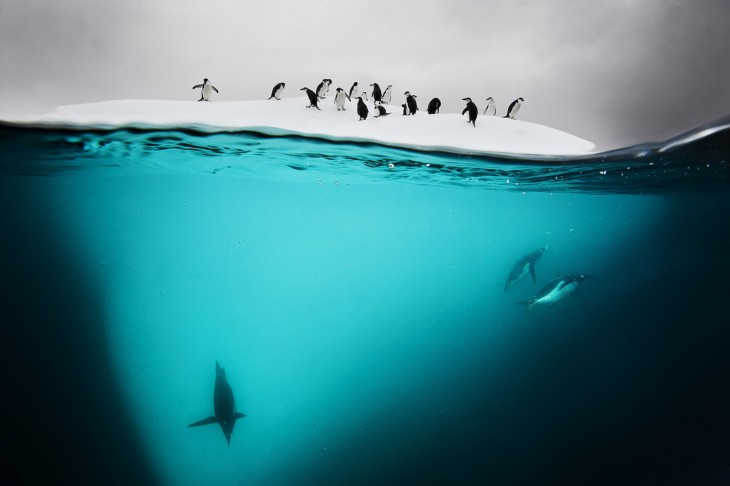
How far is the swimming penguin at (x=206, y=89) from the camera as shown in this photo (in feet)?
13.1

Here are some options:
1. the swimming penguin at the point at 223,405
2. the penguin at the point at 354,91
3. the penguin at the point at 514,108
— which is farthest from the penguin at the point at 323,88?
the swimming penguin at the point at 223,405

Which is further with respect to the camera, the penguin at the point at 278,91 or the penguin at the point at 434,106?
the penguin at the point at 434,106

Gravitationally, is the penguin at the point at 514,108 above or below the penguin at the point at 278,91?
above

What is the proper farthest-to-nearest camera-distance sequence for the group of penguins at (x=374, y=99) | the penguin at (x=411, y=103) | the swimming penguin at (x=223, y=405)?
the swimming penguin at (x=223, y=405)
the penguin at (x=411, y=103)
the group of penguins at (x=374, y=99)

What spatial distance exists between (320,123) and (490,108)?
2.34 meters

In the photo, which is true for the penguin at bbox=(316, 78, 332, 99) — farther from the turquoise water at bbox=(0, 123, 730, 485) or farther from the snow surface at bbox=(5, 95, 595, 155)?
the turquoise water at bbox=(0, 123, 730, 485)

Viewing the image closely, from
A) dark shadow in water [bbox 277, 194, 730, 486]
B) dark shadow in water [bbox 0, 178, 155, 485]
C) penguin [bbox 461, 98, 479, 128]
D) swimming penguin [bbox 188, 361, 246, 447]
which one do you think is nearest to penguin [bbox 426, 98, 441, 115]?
penguin [bbox 461, 98, 479, 128]

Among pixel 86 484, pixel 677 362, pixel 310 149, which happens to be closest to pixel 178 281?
pixel 86 484

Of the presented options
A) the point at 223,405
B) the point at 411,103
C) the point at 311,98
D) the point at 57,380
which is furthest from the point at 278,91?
the point at 57,380

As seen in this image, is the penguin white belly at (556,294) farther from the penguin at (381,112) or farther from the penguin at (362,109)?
the penguin at (362,109)

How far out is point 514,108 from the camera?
4.42 m

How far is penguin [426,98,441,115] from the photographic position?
171 inches

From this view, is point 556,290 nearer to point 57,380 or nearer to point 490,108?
point 490,108

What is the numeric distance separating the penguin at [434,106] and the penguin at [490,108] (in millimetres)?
549
